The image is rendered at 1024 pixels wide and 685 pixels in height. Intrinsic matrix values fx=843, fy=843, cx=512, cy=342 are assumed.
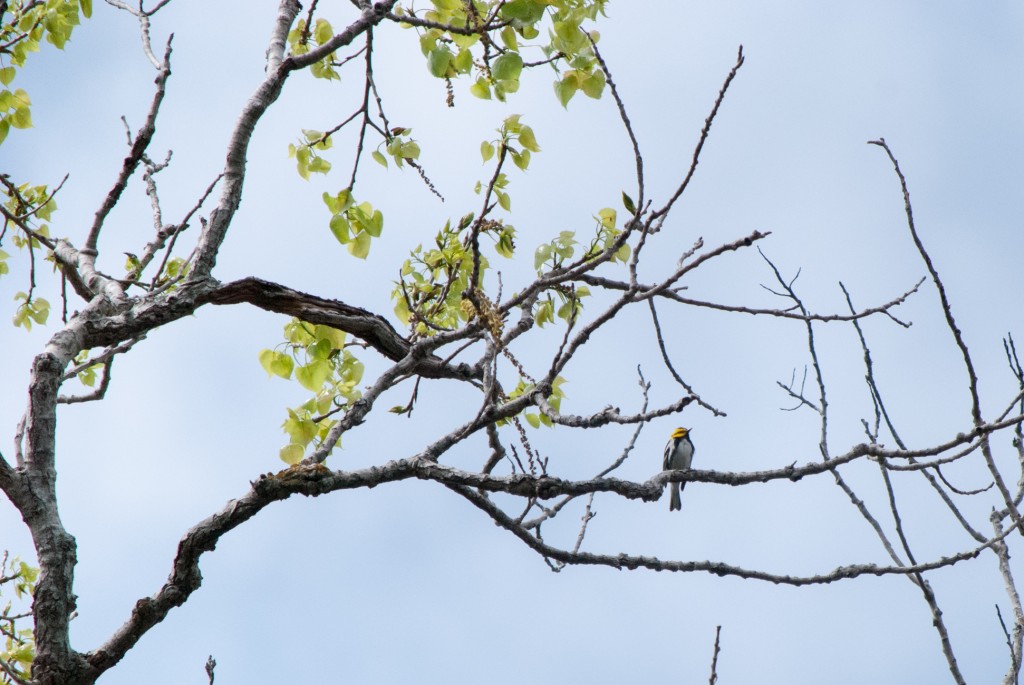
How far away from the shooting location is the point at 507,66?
411 centimetres

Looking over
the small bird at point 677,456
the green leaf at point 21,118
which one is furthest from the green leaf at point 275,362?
the small bird at point 677,456

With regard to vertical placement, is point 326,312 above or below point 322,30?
below

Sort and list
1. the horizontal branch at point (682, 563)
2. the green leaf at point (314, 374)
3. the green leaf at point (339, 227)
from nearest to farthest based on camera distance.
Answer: the horizontal branch at point (682, 563)
the green leaf at point (314, 374)
the green leaf at point (339, 227)

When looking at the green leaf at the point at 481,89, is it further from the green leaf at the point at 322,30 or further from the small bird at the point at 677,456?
the small bird at the point at 677,456

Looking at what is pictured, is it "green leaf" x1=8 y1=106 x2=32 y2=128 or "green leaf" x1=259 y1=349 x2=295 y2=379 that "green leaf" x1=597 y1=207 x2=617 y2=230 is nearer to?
"green leaf" x1=259 y1=349 x2=295 y2=379

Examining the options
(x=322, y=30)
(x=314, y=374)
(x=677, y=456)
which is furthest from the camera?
(x=677, y=456)

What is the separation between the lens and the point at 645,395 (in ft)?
12.5

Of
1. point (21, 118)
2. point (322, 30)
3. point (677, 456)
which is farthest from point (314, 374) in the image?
point (677, 456)

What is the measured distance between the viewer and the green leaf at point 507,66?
4.09 meters

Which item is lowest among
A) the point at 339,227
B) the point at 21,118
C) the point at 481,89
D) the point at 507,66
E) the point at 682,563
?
the point at 682,563

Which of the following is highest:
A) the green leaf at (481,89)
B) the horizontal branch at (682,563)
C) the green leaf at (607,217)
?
the green leaf at (481,89)

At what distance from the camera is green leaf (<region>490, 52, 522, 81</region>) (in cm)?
409

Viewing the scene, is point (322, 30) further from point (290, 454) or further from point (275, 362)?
point (290, 454)

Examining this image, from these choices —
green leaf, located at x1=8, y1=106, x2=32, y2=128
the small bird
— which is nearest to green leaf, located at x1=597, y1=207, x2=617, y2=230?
green leaf, located at x1=8, y1=106, x2=32, y2=128
